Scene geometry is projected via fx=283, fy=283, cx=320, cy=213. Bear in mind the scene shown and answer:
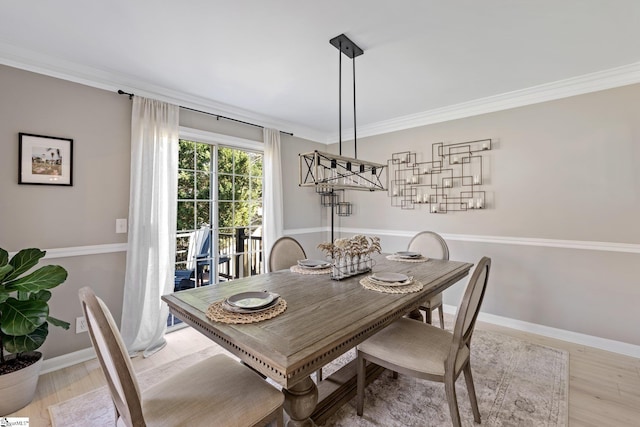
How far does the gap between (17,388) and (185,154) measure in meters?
2.27

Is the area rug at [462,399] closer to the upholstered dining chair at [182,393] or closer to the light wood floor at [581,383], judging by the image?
the light wood floor at [581,383]

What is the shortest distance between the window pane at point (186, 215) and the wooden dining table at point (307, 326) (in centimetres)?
145

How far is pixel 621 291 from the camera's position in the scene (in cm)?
259

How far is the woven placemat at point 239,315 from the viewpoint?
132 cm

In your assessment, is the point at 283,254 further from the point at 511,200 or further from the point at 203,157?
the point at 511,200

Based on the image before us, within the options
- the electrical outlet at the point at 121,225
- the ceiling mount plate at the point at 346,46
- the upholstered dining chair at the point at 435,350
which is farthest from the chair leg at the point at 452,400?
the electrical outlet at the point at 121,225

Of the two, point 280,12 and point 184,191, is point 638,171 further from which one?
point 184,191

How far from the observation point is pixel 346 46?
7.01 feet

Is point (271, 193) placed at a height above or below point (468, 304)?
above

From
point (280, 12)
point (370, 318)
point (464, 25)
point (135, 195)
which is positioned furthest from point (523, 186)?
point (135, 195)

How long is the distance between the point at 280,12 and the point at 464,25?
4.05 feet

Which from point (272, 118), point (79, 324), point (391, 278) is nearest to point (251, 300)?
point (391, 278)

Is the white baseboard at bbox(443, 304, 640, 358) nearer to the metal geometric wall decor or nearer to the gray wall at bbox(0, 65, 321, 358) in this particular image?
the metal geometric wall decor

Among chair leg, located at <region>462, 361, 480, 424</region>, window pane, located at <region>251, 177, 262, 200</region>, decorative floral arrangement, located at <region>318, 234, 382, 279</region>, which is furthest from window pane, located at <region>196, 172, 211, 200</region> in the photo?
chair leg, located at <region>462, 361, 480, 424</region>
